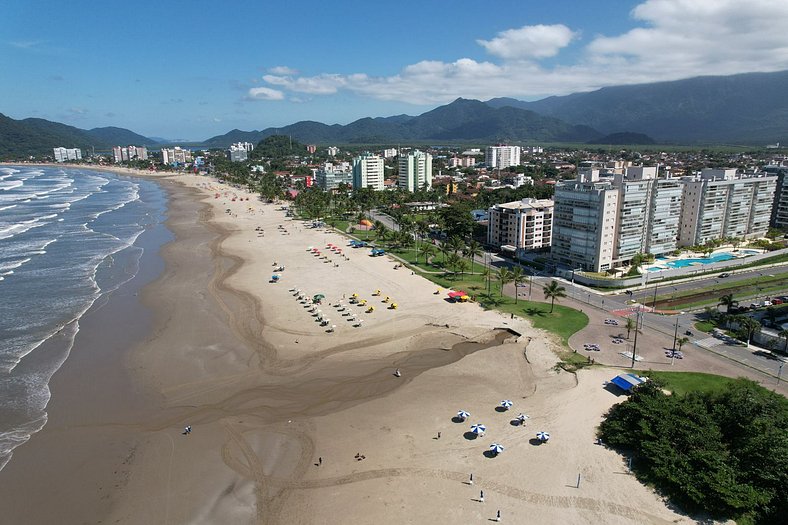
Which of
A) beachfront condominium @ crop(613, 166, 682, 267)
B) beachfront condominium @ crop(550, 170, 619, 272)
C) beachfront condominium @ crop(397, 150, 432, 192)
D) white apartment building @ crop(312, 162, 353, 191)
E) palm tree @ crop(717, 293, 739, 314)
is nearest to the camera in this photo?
palm tree @ crop(717, 293, 739, 314)

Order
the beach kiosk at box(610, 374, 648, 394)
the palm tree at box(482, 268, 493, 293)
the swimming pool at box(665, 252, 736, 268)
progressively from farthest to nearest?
the swimming pool at box(665, 252, 736, 268)
the palm tree at box(482, 268, 493, 293)
the beach kiosk at box(610, 374, 648, 394)

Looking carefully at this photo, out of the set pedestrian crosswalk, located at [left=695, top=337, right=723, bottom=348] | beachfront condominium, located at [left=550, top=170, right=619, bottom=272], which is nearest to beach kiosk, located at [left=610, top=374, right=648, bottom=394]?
pedestrian crosswalk, located at [left=695, top=337, right=723, bottom=348]

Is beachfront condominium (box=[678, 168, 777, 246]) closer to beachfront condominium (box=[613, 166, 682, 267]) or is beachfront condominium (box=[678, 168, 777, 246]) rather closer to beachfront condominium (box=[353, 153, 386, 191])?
beachfront condominium (box=[613, 166, 682, 267])

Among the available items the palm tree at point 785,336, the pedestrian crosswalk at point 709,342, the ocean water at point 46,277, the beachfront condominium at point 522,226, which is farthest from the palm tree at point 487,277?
the ocean water at point 46,277

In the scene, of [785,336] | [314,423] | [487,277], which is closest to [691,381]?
[785,336]

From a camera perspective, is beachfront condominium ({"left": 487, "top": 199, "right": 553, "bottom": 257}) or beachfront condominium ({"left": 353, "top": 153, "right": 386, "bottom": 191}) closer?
beachfront condominium ({"left": 487, "top": 199, "right": 553, "bottom": 257})

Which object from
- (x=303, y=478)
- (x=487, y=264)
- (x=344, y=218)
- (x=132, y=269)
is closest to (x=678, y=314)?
(x=487, y=264)

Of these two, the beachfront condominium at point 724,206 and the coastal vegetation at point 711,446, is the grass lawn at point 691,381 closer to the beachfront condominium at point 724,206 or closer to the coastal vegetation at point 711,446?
the coastal vegetation at point 711,446
